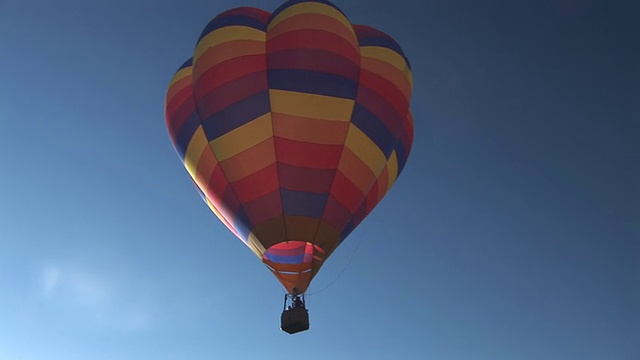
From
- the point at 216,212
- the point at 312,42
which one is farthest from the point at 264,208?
the point at 312,42

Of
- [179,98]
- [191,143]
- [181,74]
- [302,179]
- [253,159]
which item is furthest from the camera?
[181,74]

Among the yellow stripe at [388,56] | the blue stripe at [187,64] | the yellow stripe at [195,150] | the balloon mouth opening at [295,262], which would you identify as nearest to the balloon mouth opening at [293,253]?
the balloon mouth opening at [295,262]

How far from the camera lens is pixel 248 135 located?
1220cm

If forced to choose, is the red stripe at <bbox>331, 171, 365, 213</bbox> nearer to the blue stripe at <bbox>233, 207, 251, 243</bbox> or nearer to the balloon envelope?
the balloon envelope

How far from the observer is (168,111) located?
1391 cm

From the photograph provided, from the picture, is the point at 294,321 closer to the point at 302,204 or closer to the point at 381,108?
the point at 302,204

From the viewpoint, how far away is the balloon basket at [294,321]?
11586mm

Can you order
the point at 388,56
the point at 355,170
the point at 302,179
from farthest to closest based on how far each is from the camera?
the point at 388,56
the point at 355,170
the point at 302,179

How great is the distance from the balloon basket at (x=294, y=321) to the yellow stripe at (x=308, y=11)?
18.8ft

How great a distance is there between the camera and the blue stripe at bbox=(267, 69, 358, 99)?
1222cm

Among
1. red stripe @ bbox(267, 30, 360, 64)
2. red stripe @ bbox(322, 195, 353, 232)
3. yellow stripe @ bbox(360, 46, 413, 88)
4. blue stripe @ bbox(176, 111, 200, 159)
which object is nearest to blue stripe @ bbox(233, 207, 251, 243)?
red stripe @ bbox(322, 195, 353, 232)

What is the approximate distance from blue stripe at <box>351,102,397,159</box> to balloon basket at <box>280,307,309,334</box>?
3697 mm

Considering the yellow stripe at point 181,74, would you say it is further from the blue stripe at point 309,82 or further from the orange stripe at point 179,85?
the blue stripe at point 309,82

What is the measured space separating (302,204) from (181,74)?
4464 mm
